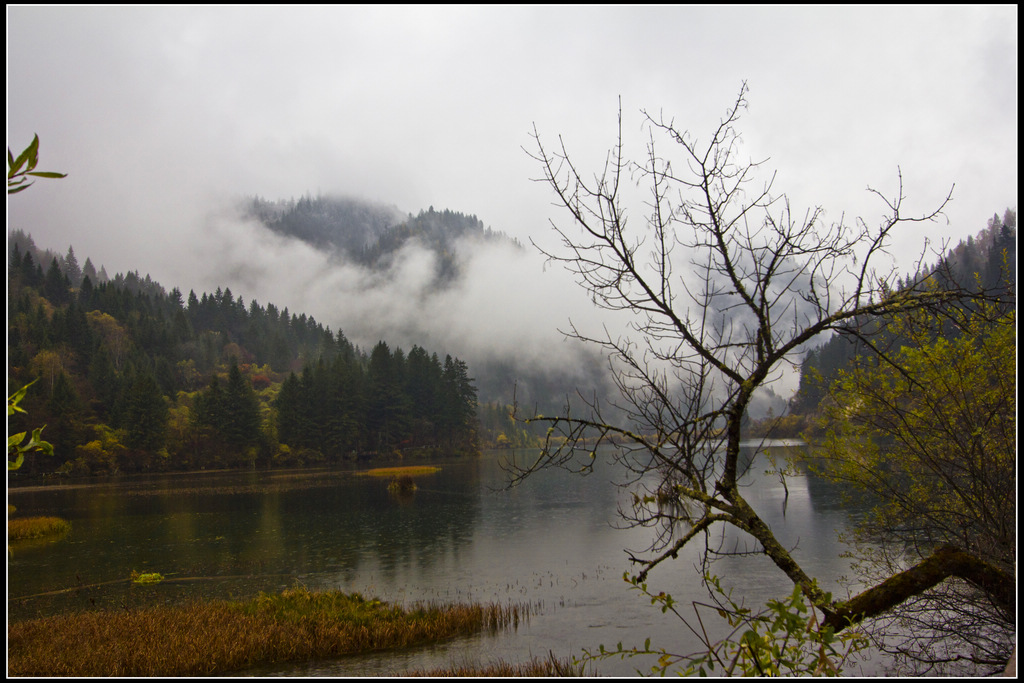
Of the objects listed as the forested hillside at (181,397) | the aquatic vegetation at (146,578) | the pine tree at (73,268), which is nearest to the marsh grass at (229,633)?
the aquatic vegetation at (146,578)

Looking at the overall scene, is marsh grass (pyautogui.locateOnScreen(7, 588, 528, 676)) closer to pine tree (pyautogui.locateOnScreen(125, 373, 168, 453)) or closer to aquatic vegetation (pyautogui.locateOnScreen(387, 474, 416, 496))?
aquatic vegetation (pyautogui.locateOnScreen(387, 474, 416, 496))

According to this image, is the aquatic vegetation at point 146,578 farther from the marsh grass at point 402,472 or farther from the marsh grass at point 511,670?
the marsh grass at point 402,472

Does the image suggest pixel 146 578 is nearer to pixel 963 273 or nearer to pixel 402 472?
pixel 963 273

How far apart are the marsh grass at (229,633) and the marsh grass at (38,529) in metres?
19.4

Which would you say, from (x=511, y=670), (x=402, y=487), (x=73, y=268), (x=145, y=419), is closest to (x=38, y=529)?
(x=402, y=487)

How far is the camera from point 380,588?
19688 millimetres

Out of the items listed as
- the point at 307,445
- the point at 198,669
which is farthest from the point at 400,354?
the point at 198,669

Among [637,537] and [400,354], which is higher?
[400,354]

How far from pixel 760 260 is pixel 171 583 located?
22.6m

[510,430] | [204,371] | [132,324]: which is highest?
[132,324]

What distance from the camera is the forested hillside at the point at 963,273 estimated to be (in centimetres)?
957

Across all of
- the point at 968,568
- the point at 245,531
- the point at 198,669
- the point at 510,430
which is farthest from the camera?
the point at 510,430

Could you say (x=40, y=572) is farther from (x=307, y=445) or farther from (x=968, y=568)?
(x=307, y=445)

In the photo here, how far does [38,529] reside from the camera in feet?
100
